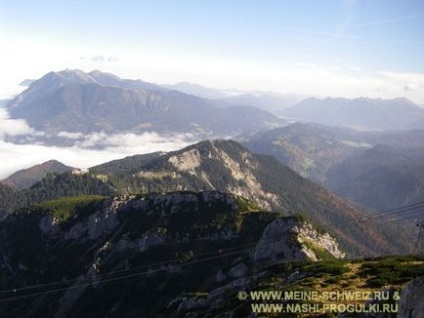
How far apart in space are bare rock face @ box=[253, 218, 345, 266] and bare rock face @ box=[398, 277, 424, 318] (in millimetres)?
99999

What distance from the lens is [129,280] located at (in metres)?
167

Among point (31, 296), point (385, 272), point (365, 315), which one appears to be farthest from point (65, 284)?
point (365, 315)

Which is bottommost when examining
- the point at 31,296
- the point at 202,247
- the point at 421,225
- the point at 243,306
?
the point at 31,296

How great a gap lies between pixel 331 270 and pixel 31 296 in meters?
148

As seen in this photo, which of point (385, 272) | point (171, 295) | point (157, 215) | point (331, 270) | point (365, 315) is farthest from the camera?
point (157, 215)

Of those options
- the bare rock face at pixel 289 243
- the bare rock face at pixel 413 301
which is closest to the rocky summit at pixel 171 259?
the bare rock face at pixel 289 243

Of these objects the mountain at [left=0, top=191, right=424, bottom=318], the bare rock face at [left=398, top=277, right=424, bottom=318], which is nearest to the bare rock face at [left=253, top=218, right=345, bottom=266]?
the mountain at [left=0, top=191, right=424, bottom=318]

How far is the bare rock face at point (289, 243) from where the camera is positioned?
14332cm

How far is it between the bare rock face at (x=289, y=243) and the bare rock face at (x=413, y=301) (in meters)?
100.0

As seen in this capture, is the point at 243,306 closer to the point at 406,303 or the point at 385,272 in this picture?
the point at 385,272

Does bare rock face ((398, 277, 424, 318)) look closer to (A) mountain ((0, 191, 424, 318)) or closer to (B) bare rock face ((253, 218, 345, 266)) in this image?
(A) mountain ((0, 191, 424, 318))

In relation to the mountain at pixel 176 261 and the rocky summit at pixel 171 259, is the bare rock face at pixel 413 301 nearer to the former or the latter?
the mountain at pixel 176 261

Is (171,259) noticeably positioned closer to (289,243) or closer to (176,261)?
(176,261)

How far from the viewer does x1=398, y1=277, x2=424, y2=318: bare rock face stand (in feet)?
129
